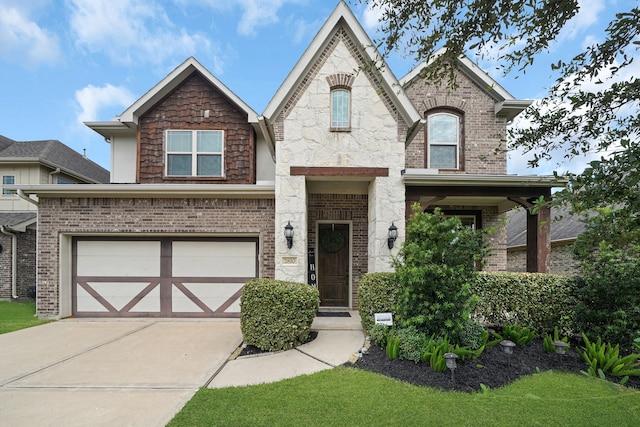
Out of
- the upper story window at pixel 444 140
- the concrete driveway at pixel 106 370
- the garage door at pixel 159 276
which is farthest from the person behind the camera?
the upper story window at pixel 444 140

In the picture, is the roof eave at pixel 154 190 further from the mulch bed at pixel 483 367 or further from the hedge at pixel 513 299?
the mulch bed at pixel 483 367

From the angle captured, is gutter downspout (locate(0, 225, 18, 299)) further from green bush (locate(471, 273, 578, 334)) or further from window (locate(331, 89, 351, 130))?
green bush (locate(471, 273, 578, 334))

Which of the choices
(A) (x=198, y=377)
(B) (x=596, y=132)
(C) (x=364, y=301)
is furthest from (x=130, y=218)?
(B) (x=596, y=132)

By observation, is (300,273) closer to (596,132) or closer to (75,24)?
(596,132)

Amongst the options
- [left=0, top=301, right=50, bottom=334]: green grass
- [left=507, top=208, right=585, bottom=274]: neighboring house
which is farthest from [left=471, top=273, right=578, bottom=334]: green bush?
[left=0, top=301, right=50, bottom=334]: green grass

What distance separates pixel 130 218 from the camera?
26.1 feet

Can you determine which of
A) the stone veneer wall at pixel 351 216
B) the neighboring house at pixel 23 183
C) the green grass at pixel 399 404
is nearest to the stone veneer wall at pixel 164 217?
the stone veneer wall at pixel 351 216

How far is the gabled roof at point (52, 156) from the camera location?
43.3 ft

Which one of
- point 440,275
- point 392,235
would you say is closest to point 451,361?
point 440,275

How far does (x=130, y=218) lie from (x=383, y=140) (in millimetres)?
6582

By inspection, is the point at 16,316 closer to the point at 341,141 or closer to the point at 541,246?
the point at 341,141

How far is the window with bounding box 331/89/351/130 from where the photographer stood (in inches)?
287

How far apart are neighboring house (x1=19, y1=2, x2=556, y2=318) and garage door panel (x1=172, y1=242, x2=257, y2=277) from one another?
3 centimetres

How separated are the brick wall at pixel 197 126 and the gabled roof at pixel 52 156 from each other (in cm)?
725
